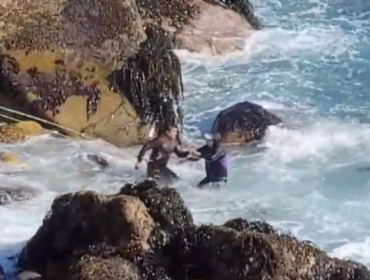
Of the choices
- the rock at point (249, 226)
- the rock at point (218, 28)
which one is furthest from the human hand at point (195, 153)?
the rock at point (218, 28)

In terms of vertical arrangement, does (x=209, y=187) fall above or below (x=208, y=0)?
below

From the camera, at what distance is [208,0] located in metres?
25.2

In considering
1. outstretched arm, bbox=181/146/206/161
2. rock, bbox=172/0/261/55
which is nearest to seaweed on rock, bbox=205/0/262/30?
rock, bbox=172/0/261/55

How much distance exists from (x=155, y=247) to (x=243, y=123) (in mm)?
7294

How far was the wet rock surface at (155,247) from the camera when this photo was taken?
10.7m

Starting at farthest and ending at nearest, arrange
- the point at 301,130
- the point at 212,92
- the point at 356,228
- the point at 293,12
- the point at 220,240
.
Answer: the point at 293,12
the point at 212,92
the point at 301,130
the point at 356,228
the point at 220,240

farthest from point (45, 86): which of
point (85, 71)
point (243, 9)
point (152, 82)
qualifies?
point (243, 9)

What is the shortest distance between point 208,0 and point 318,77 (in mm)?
4394

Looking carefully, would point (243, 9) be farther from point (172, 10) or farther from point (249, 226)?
point (249, 226)

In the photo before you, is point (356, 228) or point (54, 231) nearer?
point (54, 231)

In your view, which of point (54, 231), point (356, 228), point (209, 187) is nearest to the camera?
point (54, 231)

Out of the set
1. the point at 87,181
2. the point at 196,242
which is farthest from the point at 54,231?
the point at 87,181

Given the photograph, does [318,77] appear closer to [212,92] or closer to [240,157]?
[212,92]

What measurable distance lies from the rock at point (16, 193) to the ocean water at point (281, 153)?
135 millimetres
